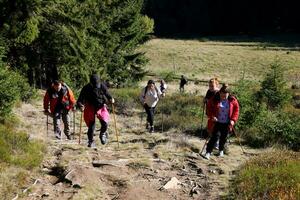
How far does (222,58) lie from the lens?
64.0m

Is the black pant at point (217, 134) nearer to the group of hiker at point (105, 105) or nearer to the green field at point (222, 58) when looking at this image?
the group of hiker at point (105, 105)

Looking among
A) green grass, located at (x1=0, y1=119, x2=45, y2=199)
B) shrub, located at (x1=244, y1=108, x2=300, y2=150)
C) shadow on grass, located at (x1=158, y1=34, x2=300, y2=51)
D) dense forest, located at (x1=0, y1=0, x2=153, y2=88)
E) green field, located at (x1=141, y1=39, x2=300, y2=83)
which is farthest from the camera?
shadow on grass, located at (x1=158, y1=34, x2=300, y2=51)

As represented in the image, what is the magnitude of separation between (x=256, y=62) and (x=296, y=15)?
34.4 meters

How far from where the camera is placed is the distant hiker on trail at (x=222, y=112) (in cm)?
1116

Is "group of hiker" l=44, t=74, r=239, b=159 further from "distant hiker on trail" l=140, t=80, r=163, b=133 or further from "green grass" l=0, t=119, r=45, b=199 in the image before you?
"distant hiker on trail" l=140, t=80, r=163, b=133

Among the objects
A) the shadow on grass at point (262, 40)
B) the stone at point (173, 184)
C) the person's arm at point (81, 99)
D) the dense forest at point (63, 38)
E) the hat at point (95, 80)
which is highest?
the shadow on grass at point (262, 40)

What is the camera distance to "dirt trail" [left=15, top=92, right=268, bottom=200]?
28.6ft

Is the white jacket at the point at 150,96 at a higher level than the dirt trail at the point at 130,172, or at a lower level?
higher

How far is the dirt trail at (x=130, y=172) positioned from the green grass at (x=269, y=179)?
0.41 meters

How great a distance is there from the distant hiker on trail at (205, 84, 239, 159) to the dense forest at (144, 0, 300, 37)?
84.0m

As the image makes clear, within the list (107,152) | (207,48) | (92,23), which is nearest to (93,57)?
(92,23)

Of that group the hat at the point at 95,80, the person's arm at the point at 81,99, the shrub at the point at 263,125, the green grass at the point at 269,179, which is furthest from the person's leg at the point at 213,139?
the shrub at the point at 263,125

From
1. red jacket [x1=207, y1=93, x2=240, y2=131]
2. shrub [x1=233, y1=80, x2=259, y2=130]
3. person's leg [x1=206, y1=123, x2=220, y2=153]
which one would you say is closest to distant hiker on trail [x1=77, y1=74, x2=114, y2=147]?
red jacket [x1=207, y1=93, x2=240, y2=131]

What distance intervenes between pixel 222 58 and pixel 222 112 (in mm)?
53577
